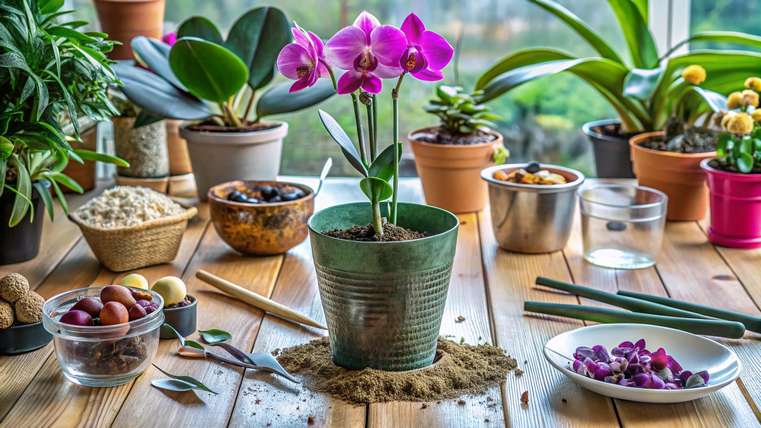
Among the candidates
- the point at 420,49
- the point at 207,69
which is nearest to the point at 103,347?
the point at 420,49

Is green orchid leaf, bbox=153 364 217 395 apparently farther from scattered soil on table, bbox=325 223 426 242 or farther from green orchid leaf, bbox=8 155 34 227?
green orchid leaf, bbox=8 155 34 227

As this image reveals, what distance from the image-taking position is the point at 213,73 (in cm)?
219

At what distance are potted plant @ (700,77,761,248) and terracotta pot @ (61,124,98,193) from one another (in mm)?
1438

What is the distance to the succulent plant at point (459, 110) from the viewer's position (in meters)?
2.26

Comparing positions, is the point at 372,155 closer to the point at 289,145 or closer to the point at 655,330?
the point at 655,330

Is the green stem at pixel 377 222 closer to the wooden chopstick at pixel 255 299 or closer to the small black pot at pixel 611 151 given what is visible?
the wooden chopstick at pixel 255 299

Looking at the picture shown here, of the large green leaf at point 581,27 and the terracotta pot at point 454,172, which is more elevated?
the large green leaf at point 581,27

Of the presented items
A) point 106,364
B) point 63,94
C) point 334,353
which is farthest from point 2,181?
point 334,353

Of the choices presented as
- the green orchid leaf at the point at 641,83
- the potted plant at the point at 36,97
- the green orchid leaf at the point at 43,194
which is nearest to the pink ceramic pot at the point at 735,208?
the green orchid leaf at the point at 641,83

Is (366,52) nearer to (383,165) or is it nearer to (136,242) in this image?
(383,165)

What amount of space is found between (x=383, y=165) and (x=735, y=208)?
97 centimetres

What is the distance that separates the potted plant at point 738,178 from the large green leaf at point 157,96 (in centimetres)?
113

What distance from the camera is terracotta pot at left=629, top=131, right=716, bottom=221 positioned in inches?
86.3

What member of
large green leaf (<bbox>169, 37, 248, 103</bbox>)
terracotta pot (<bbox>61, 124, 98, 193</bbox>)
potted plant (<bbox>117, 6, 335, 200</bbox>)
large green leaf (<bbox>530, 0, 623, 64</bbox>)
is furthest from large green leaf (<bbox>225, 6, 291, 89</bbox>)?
large green leaf (<bbox>530, 0, 623, 64</bbox>)
